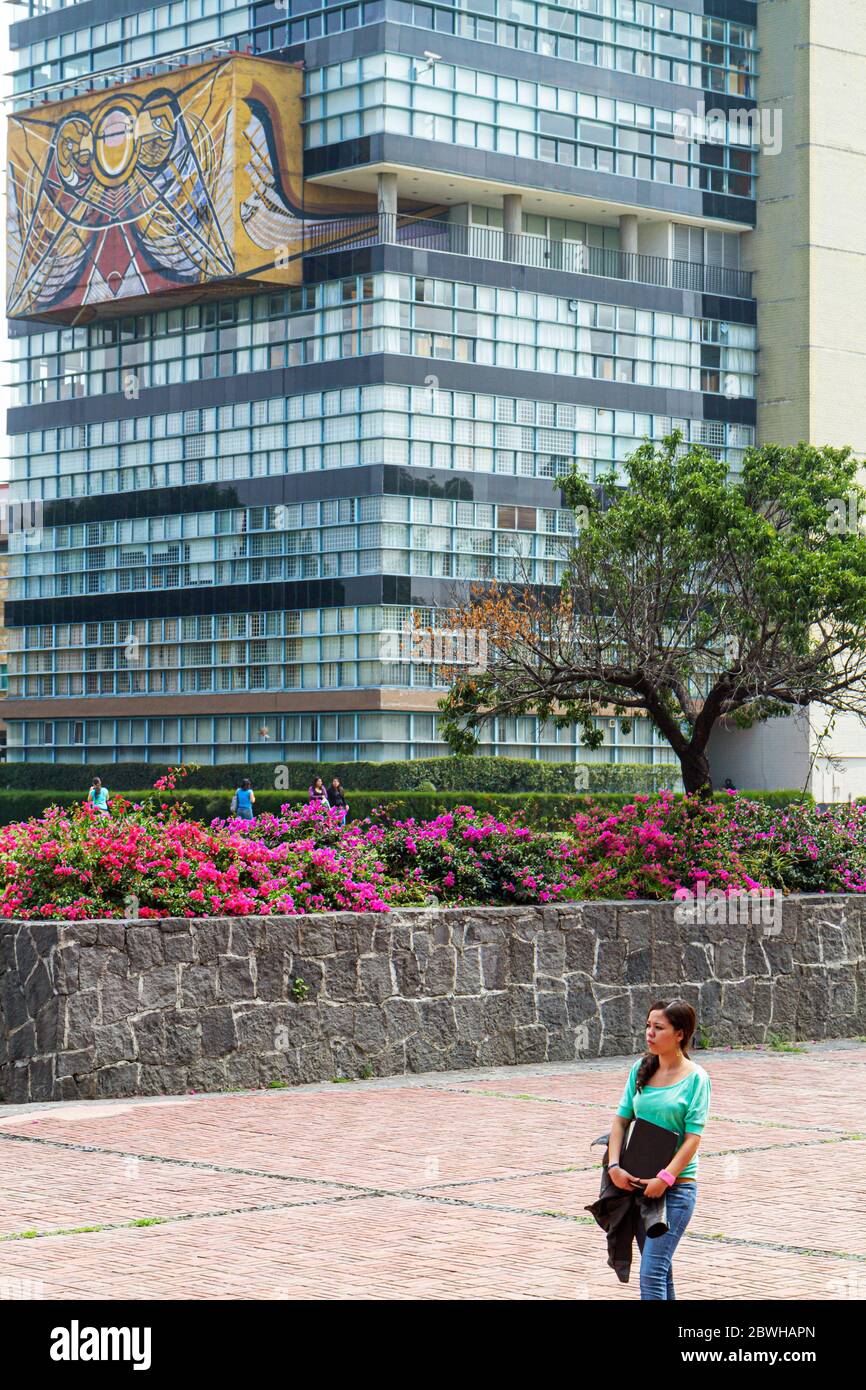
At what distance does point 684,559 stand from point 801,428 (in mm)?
44759

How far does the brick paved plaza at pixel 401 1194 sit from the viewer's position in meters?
7.59

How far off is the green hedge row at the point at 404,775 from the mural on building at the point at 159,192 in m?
16.3

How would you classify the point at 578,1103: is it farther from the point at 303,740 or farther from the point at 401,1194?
the point at 303,740

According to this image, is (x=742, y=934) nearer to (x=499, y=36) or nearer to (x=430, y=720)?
(x=430, y=720)

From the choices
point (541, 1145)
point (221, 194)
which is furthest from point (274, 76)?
point (541, 1145)

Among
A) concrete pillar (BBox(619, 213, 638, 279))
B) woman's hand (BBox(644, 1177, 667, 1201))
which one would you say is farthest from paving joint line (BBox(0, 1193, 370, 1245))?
concrete pillar (BBox(619, 213, 638, 279))

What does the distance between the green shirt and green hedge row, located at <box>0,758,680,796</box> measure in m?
50.8

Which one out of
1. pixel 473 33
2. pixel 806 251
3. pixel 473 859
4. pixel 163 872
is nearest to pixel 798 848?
pixel 473 859

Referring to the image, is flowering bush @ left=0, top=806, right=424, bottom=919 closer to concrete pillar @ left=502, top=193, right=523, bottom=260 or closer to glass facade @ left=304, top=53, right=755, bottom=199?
glass facade @ left=304, top=53, right=755, bottom=199

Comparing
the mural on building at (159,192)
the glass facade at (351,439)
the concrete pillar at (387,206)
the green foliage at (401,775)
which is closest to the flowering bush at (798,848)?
the green foliage at (401,775)

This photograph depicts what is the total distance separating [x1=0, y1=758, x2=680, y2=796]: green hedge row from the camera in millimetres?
58375

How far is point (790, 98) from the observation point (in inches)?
2913

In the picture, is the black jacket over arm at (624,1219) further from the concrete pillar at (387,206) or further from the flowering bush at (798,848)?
the concrete pillar at (387,206)

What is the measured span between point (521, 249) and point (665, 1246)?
210 ft
